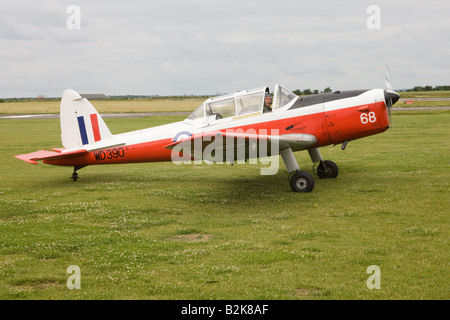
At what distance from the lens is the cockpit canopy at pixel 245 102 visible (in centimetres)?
1134

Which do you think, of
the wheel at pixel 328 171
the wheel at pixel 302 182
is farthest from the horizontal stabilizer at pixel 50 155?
the wheel at pixel 328 171

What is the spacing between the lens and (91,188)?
12.0 metres

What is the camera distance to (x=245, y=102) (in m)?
11.4

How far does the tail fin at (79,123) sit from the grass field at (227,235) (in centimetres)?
116

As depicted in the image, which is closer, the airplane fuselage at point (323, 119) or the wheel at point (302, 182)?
the wheel at point (302, 182)

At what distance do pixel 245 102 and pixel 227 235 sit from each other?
468 cm

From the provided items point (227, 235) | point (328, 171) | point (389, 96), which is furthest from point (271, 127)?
point (227, 235)

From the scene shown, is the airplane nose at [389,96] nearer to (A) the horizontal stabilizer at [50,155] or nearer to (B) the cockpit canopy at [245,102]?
(B) the cockpit canopy at [245,102]

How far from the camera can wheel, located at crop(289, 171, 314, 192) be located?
10.7m

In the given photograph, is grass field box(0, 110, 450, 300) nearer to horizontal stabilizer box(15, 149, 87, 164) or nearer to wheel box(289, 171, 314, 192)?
wheel box(289, 171, 314, 192)

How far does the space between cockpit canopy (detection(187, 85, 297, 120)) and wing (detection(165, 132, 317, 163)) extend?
3.23 feet

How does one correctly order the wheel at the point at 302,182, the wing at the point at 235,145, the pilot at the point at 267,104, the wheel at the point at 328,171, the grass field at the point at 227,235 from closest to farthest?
the grass field at the point at 227,235
the wing at the point at 235,145
the wheel at the point at 302,182
the pilot at the point at 267,104
the wheel at the point at 328,171
